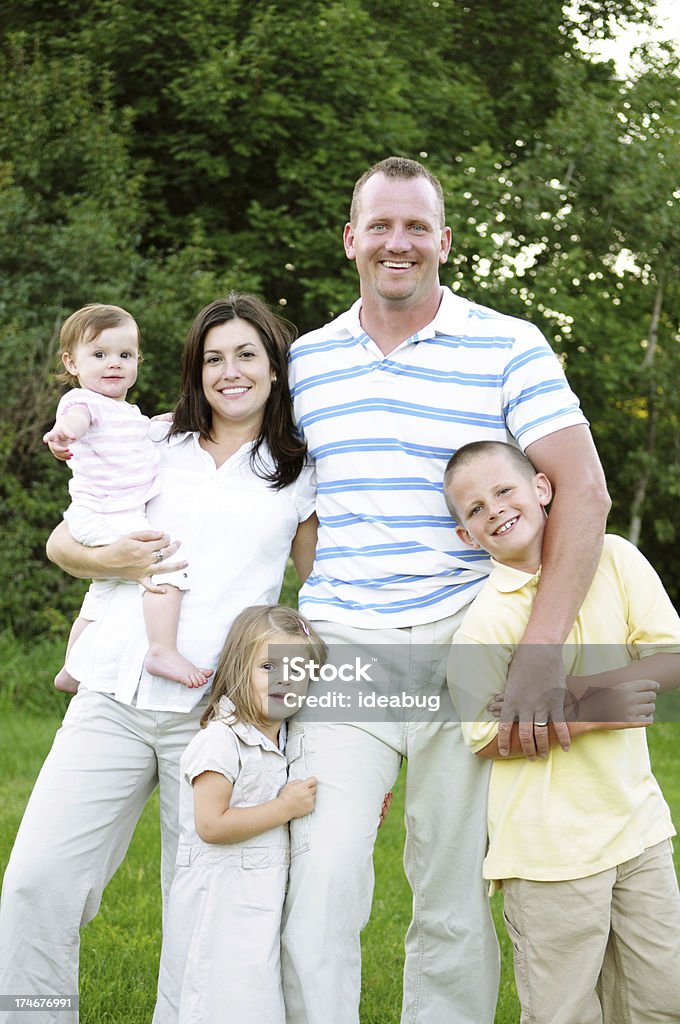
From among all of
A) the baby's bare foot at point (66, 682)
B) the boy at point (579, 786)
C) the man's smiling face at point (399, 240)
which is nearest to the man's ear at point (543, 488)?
the boy at point (579, 786)

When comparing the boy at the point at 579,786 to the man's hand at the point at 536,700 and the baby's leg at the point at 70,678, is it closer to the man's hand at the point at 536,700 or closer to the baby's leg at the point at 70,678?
the man's hand at the point at 536,700

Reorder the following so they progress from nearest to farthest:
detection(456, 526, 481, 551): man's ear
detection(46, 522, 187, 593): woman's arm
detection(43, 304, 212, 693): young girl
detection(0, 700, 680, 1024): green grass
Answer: detection(456, 526, 481, 551): man's ear < detection(46, 522, 187, 593): woman's arm < detection(43, 304, 212, 693): young girl < detection(0, 700, 680, 1024): green grass

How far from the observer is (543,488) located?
114 inches

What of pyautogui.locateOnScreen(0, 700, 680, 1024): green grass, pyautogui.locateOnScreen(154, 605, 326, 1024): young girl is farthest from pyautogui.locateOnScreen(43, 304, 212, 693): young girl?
pyautogui.locateOnScreen(0, 700, 680, 1024): green grass

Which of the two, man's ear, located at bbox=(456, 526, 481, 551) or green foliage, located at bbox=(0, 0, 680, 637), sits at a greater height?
green foliage, located at bbox=(0, 0, 680, 637)

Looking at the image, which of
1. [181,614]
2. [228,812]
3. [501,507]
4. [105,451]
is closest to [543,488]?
[501,507]

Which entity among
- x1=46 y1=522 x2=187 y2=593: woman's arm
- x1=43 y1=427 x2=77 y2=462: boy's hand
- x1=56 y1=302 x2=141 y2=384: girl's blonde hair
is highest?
x1=56 y1=302 x2=141 y2=384: girl's blonde hair

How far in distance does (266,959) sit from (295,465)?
126 centimetres

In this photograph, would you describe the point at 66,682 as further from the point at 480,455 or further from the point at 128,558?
the point at 480,455

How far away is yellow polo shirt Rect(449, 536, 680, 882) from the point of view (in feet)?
8.82

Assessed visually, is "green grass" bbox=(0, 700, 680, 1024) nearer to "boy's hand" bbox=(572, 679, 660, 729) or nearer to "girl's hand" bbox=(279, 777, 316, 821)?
"girl's hand" bbox=(279, 777, 316, 821)

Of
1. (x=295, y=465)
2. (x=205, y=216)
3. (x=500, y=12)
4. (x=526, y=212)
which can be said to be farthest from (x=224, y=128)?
(x=295, y=465)

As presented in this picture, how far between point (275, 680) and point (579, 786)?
0.78 metres

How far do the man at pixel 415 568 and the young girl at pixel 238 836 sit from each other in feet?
0.20
